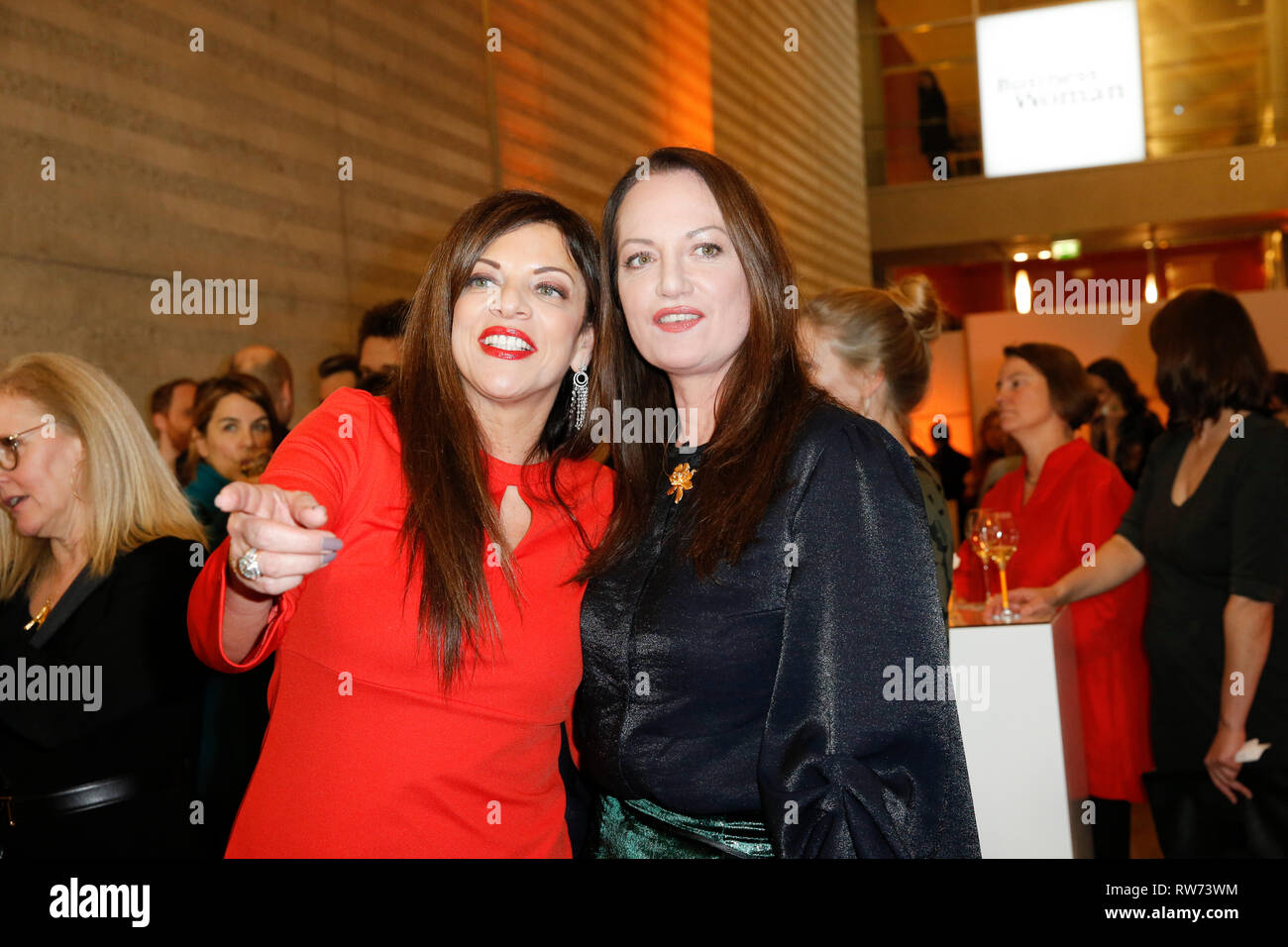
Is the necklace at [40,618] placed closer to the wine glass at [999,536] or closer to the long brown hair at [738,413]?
the long brown hair at [738,413]

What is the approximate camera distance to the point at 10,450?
232 centimetres

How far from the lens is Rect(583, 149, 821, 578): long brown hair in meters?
1.57

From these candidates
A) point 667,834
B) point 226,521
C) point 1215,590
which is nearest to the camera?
point 667,834

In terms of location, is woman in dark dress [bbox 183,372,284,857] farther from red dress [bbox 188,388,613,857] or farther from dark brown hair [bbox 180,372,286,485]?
red dress [bbox 188,388,613,857]

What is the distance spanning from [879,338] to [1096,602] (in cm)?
117

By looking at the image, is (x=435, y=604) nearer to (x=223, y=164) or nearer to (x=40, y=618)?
(x=40, y=618)

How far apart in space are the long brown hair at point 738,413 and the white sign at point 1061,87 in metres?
11.7

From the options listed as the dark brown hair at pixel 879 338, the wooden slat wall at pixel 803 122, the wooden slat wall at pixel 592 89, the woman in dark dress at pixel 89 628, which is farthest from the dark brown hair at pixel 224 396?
the wooden slat wall at pixel 803 122

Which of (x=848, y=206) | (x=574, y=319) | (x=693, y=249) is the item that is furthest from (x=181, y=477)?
(x=848, y=206)

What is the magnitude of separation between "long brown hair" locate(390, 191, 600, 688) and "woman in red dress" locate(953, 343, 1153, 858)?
204 cm

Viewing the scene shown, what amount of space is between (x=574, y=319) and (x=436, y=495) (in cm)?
39

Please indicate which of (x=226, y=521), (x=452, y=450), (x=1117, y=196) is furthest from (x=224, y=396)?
(x=1117, y=196)

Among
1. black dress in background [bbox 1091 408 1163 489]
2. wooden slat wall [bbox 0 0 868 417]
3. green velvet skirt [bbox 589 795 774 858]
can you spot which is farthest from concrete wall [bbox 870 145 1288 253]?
green velvet skirt [bbox 589 795 774 858]

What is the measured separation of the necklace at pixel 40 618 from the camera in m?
2.33
